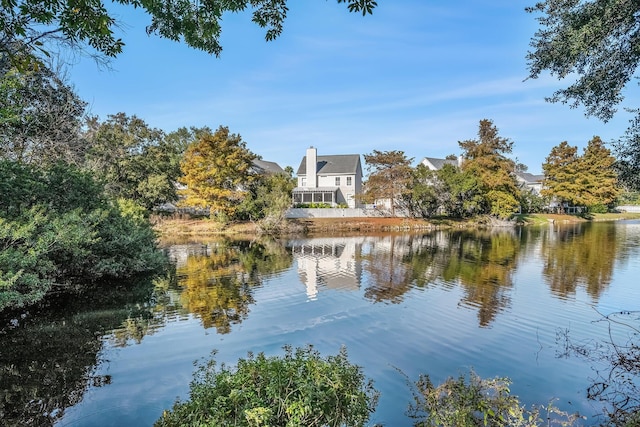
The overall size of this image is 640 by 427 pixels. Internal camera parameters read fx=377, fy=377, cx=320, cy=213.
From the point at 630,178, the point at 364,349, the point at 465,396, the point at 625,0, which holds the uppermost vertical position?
the point at 625,0

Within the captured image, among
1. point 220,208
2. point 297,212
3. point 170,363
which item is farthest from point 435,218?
point 170,363

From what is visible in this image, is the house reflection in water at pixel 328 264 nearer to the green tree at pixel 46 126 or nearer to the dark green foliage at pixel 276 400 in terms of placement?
the dark green foliage at pixel 276 400

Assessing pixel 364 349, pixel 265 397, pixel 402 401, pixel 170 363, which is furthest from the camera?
pixel 364 349

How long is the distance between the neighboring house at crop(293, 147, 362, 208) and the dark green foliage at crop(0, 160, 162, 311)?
3443cm

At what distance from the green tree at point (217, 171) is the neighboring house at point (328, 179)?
14.1m

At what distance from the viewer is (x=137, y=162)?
39.5 metres

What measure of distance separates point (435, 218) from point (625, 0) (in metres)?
41.3

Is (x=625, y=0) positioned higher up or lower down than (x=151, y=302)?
higher up

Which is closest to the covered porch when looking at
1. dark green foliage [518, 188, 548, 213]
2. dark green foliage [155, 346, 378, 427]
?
dark green foliage [518, 188, 548, 213]

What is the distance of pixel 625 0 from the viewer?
6418 mm

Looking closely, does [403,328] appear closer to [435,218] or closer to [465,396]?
[465,396]

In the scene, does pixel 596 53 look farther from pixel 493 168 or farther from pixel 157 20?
pixel 493 168

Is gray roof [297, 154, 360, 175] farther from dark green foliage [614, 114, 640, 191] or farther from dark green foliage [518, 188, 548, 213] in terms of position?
dark green foliage [614, 114, 640, 191]

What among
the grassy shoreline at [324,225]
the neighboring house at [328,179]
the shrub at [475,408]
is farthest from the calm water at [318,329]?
the neighboring house at [328,179]
